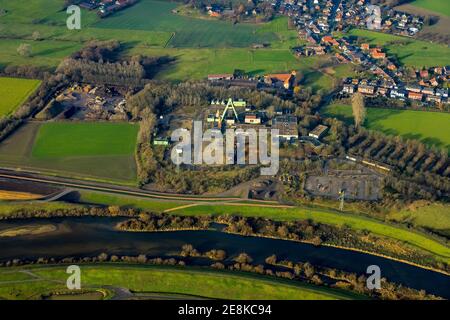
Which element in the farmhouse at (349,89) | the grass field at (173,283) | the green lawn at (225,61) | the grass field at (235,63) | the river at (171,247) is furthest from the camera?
the green lawn at (225,61)

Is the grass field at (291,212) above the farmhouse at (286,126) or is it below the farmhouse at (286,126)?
below

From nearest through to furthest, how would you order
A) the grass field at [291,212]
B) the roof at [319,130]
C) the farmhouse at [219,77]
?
the grass field at [291,212] < the roof at [319,130] < the farmhouse at [219,77]

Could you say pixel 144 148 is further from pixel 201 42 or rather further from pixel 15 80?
pixel 201 42

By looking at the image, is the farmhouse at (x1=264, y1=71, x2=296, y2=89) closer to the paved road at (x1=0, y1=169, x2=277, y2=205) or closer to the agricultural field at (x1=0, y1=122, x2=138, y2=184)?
the agricultural field at (x1=0, y1=122, x2=138, y2=184)

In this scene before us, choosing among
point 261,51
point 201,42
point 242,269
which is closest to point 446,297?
point 242,269

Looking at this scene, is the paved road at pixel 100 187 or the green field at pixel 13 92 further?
the green field at pixel 13 92

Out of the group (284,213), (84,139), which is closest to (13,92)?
(84,139)

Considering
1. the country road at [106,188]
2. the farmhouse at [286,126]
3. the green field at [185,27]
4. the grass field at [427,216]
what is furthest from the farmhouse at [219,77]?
the grass field at [427,216]

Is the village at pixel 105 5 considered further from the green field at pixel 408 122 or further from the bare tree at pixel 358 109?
the bare tree at pixel 358 109
